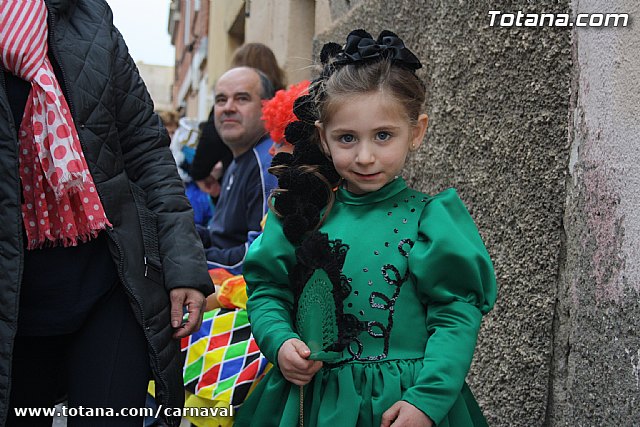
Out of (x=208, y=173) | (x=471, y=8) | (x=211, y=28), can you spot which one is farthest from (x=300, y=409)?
(x=211, y=28)

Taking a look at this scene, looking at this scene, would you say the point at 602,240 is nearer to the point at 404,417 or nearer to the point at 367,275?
the point at 367,275

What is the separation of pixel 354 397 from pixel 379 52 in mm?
890

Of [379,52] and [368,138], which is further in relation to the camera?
[379,52]

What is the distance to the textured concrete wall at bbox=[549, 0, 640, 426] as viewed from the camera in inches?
94.2

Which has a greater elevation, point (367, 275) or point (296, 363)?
point (367, 275)

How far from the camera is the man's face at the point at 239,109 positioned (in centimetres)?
428

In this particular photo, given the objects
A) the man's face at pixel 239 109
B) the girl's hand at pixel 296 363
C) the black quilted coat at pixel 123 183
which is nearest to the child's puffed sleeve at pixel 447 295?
the girl's hand at pixel 296 363

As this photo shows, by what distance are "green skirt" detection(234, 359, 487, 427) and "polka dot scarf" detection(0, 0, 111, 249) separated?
2.15 feet

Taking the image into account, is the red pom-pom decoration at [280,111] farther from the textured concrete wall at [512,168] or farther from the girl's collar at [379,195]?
the girl's collar at [379,195]

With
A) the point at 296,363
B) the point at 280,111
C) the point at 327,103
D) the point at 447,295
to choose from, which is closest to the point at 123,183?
the point at 327,103

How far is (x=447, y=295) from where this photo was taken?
6.75ft

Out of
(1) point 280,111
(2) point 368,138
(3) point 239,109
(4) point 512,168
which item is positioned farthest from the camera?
(3) point 239,109

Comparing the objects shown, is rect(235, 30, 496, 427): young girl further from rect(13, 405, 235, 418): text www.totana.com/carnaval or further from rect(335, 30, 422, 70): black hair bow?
rect(13, 405, 235, 418): text www.totana.com/carnaval

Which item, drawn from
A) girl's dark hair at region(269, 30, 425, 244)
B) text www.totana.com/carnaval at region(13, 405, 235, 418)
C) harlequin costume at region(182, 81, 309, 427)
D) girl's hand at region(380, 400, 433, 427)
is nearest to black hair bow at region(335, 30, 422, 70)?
girl's dark hair at region(269, 30, 425, 244)
